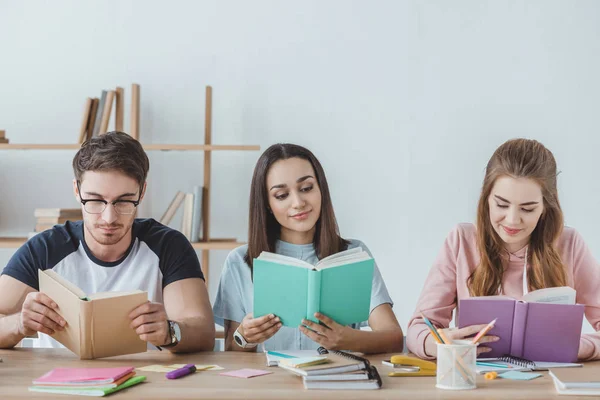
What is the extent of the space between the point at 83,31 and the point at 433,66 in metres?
1.78

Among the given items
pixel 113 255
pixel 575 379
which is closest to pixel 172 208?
pixel 113 255

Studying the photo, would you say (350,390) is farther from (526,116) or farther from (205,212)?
(526,116)

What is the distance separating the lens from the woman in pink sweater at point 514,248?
210 cm

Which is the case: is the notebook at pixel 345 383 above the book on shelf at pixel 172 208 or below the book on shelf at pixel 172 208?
below

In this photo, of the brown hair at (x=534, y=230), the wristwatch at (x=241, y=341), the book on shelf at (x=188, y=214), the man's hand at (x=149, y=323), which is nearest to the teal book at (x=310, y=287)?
the wristwatch at (x=241, y=341)

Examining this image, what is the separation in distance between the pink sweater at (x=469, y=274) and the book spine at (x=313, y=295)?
0.42 m

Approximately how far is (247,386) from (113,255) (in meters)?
0.85

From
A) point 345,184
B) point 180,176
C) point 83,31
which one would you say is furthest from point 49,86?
point 345,184

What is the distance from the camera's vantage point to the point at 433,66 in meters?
3.65

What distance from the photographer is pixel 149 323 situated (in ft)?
6.08

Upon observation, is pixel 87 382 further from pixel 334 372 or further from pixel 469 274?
pixel 469 274

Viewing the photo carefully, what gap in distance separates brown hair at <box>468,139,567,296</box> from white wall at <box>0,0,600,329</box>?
1.46 m

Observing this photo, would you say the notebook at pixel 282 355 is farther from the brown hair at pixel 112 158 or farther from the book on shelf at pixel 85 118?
the book on shelf at pixel 85 118

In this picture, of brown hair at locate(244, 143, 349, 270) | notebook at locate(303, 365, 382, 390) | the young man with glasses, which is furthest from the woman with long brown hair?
notebook at locate(303, 365, 382, 390)
